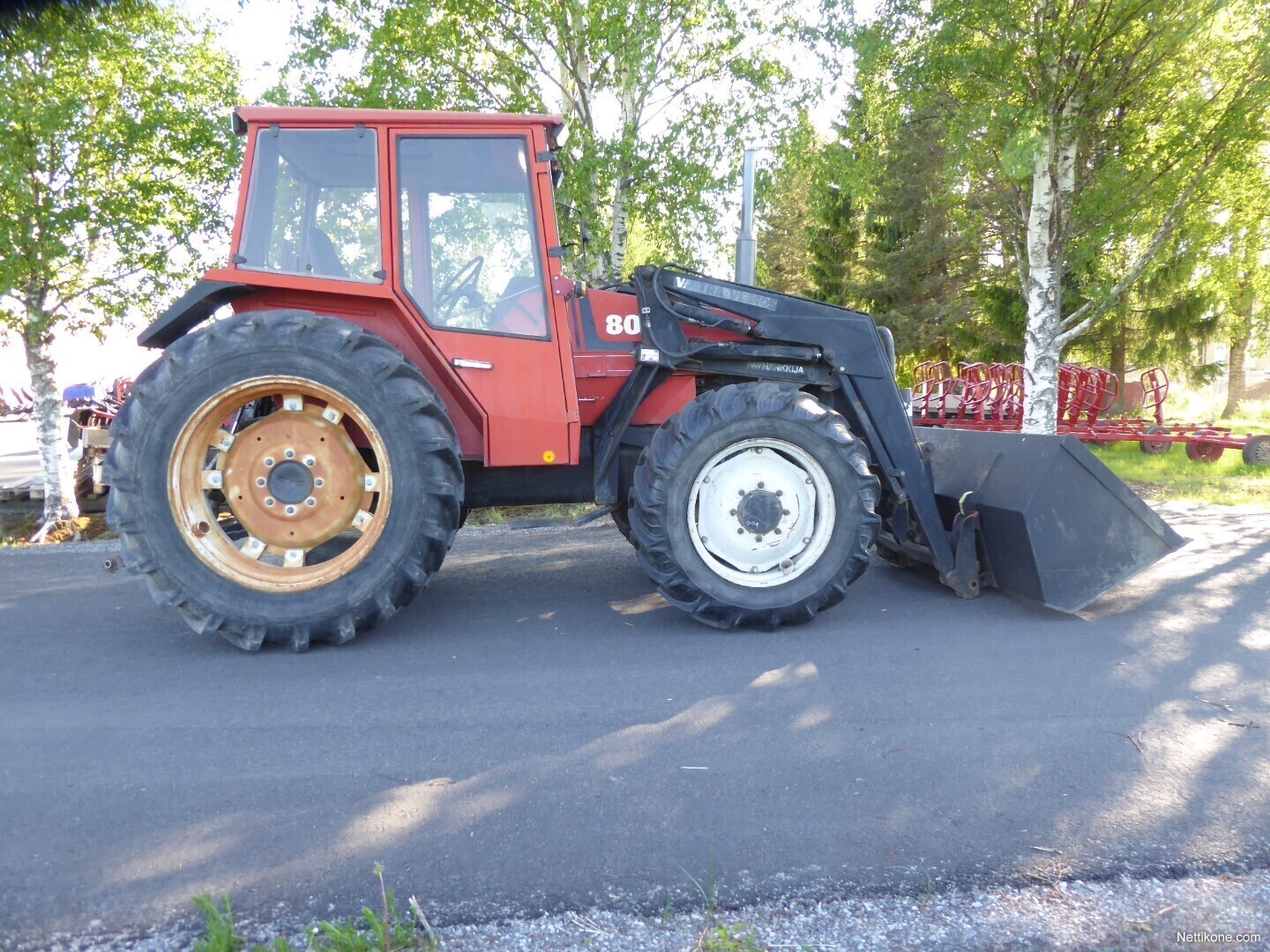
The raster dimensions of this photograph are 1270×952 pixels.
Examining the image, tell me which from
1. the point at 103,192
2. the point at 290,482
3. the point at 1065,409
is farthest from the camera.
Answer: the point at 1065,409

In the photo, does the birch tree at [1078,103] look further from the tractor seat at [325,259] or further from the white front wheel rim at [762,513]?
the tractor seat at [325,259]

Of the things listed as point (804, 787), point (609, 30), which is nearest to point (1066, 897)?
point (804, 787)

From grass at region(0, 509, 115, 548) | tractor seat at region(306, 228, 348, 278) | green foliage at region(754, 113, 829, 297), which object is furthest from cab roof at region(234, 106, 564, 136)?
green foliage at region(754, 113, 829, 297)

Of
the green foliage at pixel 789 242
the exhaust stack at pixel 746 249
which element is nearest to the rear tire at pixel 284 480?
the exhaust stack at pixel 746 249

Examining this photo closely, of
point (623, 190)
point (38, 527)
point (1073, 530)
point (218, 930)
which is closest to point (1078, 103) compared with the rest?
point (623, 190)

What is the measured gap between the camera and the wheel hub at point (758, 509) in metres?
4.21

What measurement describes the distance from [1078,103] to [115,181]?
10546mm

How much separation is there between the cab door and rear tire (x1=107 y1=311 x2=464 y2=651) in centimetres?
36

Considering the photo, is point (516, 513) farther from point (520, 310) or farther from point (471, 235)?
point (471, 235)

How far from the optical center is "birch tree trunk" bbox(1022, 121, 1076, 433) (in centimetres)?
1010

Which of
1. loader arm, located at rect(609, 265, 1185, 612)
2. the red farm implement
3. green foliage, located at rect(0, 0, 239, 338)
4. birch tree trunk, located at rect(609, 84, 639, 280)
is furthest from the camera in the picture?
the red farm implement

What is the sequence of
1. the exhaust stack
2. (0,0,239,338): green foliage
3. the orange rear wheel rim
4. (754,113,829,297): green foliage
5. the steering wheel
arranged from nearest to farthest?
the orange rear wheel rim < the steering wheel < the exhaust stack < (0,0,239,338): green foliage < (754,113,829,297): green foliage

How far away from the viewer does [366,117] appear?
402cm

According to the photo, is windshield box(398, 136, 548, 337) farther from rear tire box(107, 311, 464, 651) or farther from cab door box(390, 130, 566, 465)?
rear tire box(107, 311, 464, 651)
